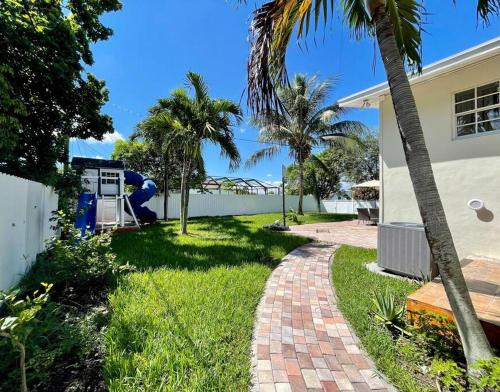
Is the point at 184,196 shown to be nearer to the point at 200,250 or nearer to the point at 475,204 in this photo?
the point at 200,250

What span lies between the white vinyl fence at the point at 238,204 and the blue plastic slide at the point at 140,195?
7.39 feet

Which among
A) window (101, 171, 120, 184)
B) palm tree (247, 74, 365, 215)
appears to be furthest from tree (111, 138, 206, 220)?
palm tree (247, 74, 365, 215)

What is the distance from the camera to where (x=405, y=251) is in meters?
4.88

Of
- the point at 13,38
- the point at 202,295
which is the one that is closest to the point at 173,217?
the point at 13,38

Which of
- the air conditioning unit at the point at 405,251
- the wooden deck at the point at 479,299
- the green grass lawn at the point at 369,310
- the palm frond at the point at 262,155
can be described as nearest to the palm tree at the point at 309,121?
the palm frond at the point at 262,155

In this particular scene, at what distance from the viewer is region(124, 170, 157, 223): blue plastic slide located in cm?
1284

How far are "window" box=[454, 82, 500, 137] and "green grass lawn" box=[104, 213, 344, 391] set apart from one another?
4.87 metres

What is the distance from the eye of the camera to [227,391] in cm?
208

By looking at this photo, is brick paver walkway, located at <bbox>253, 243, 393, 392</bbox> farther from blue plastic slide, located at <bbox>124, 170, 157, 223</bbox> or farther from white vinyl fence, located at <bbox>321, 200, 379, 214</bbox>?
white vinyl fence, located at <bbox>321, 200, 379, 214</bbox>

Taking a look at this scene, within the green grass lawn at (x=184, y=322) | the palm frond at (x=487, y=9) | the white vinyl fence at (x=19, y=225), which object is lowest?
the green grass lawn at (x=184, y=322)

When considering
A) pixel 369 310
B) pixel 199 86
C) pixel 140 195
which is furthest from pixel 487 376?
pixel 140 195

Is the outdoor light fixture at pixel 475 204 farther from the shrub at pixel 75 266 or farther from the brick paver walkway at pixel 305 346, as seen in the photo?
the shrub at pixel 75 266

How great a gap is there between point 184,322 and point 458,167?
5718 mm

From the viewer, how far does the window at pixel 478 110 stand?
4797 mm
